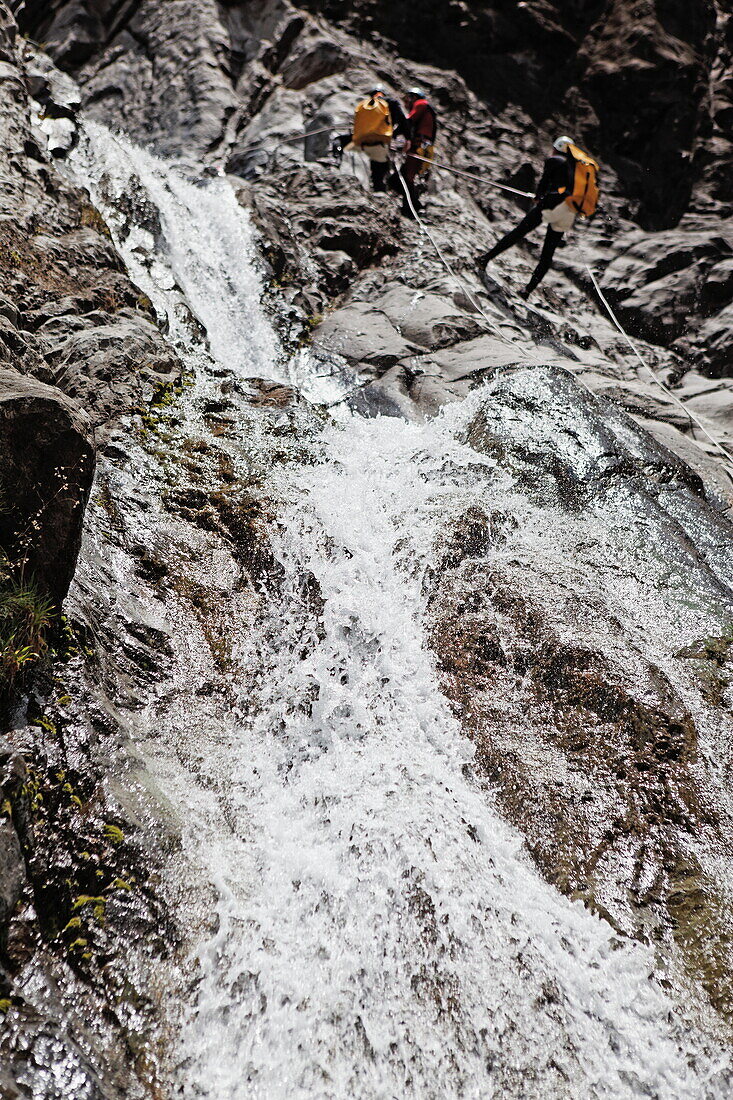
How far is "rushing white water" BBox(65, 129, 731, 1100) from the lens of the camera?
363cm

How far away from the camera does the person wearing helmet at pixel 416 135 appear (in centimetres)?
1301

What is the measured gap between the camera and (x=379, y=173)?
13.6 m

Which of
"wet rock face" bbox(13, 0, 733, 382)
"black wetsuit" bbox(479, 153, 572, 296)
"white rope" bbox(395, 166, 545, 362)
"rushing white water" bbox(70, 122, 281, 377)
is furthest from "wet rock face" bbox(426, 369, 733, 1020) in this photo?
"wet rock face" bbox(13, 0, 733, 382)

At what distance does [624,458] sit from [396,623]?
3.84 metres

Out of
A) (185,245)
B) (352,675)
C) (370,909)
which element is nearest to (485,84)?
(185,245)

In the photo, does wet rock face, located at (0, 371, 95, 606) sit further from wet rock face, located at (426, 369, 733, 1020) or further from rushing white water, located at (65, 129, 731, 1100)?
wet rock face, located at (426, 369, 733, 1020)

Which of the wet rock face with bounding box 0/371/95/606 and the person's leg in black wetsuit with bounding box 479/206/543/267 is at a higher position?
the person's leg in black wetsuit with bounding box 479/206/543/267

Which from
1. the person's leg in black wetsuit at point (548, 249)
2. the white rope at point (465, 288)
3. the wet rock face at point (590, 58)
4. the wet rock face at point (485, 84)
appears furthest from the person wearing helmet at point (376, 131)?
the wet rock face at point (590, 58)

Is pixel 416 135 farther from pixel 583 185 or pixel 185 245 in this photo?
pixel 185 245

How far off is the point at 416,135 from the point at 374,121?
1013mm

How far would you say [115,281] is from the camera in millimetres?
8938

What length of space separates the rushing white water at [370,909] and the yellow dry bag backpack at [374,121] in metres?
10.2

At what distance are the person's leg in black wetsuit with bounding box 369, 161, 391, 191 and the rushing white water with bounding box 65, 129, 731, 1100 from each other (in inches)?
412

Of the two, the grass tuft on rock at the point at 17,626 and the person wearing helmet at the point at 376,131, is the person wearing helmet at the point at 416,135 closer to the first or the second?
the person wearing helmet at the point at 376,131
